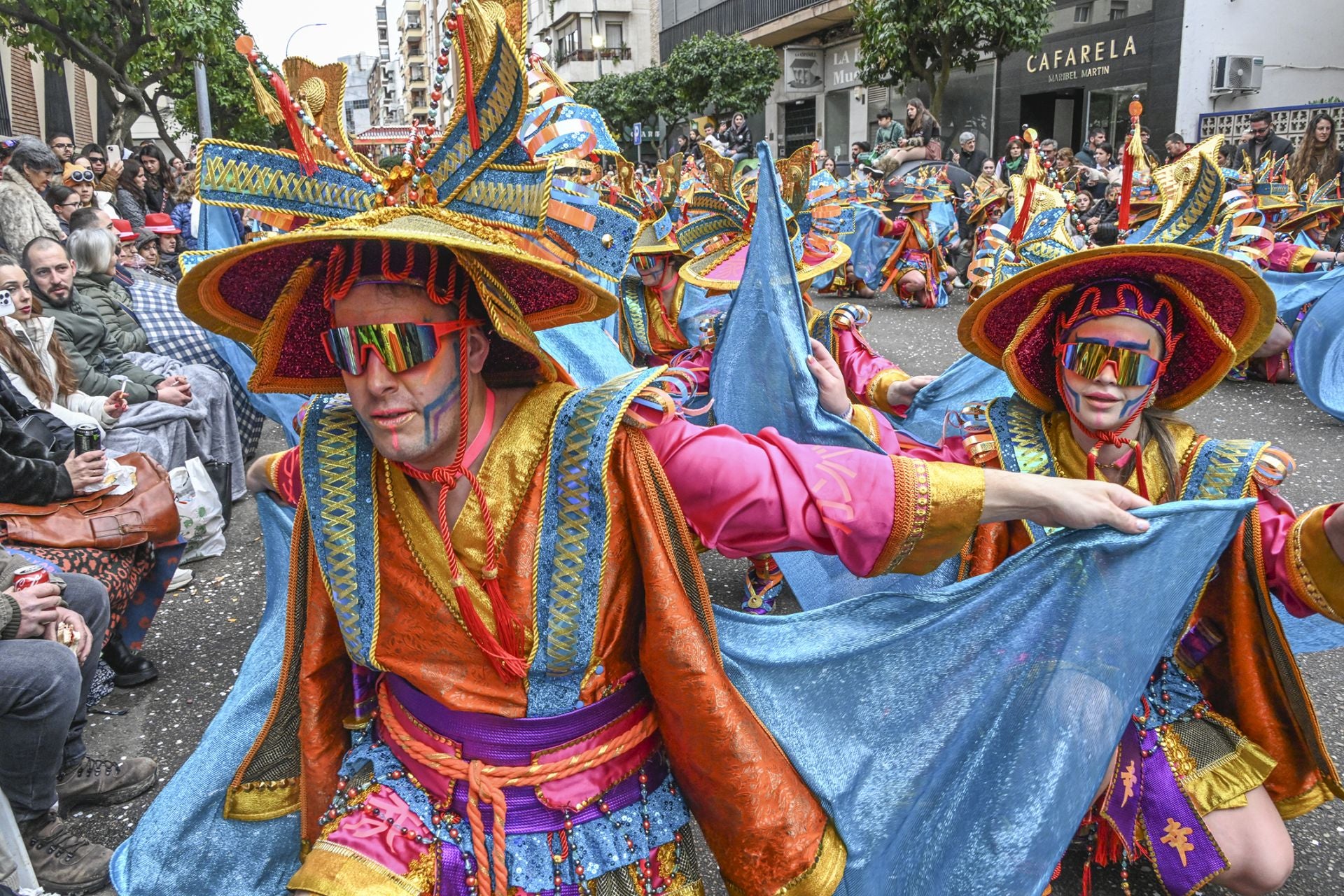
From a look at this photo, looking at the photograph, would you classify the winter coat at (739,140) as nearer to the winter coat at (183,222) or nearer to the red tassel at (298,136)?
the winter coat at (183,222)

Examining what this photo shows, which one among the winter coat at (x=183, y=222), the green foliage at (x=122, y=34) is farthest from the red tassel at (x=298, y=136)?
the green foliage at (x=122, y=34)

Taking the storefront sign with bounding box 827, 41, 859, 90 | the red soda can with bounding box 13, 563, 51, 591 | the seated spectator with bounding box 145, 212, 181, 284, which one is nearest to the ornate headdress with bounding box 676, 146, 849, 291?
the red soda can with bounding box 13, 563, 51, 591

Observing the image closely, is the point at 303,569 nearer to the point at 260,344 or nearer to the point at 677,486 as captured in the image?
the point at 260,344

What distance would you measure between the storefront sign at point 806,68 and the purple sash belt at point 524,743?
29.8 m

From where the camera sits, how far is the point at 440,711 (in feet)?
5.55

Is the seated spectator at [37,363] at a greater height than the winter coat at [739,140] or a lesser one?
lesser

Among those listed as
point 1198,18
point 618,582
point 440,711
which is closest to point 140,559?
point 440,711

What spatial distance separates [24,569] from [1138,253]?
2.91 metres

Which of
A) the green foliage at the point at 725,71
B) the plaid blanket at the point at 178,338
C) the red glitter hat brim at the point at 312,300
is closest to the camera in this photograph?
the red glitter hat brim at the point at 312,300

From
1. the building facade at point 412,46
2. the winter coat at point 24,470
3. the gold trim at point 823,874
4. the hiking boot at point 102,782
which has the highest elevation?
the building facade at point 412,46

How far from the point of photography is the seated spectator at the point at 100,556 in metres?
3.24

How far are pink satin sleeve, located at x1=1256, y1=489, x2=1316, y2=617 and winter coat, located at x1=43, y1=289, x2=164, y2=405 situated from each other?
4.78 m

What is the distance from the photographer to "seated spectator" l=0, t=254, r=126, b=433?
4047 mm

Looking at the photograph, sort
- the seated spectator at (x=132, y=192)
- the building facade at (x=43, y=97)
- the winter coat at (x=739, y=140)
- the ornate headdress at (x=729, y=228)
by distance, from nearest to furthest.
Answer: the ornate headdress at (x=729, y=228)
the seated spectator at (x=132, y=192)
the building facade at (x=43, y=97)
the winter coat at (x=739, y=140)
